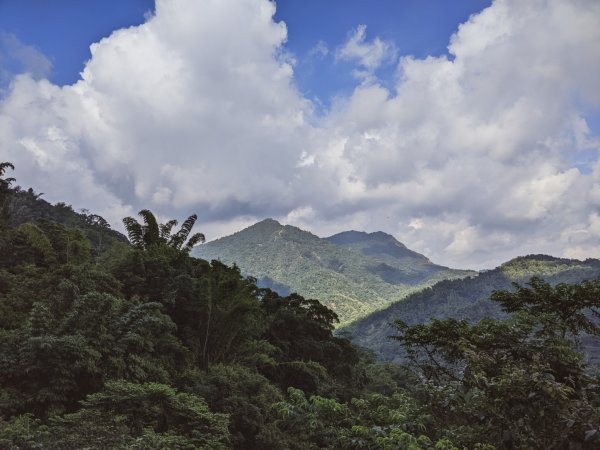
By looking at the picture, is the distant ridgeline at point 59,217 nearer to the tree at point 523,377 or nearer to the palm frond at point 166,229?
the palm frond at point 166,229

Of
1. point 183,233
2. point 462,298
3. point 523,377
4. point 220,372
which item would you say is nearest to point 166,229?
point 183,233

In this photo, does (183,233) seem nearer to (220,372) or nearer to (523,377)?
(220,372)

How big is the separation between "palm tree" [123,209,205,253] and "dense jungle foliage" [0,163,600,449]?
1556 millimetres

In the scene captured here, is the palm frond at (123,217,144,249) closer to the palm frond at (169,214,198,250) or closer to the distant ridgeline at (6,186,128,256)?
the palm frond at (169,214,198,250)

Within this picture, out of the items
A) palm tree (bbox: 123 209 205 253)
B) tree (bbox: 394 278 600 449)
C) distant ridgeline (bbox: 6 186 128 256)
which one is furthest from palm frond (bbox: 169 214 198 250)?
tree (bbox: 394 278 600 449)

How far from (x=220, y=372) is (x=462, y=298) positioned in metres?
156

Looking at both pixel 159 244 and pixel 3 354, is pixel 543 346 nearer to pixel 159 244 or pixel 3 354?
pixel 3 354

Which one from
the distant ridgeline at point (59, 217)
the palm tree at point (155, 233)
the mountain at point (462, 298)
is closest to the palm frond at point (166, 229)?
the palm tree at point (155, 233)

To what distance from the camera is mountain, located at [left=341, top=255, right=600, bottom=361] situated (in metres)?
124

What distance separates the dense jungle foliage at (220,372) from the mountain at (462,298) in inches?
4199

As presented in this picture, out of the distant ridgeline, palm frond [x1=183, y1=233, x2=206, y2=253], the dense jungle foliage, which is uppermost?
the distant ridgeline

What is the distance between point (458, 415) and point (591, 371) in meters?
2.72

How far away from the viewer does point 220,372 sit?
11.8 meters

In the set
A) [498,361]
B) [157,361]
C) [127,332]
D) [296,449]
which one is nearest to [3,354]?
[127,332]
